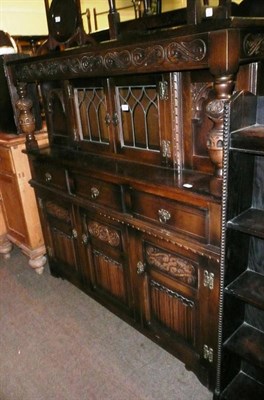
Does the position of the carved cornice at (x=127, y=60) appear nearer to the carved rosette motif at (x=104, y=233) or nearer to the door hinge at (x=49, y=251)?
the carved rosette motif at (x=104, y=233)

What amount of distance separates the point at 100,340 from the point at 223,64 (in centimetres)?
174

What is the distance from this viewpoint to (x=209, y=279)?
1462mm

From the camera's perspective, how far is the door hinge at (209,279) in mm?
1449

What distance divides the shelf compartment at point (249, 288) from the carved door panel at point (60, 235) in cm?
118

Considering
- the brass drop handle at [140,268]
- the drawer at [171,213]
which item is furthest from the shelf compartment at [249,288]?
the brass drop handle at [140,268]

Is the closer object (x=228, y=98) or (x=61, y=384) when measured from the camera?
(x=228, y=98)

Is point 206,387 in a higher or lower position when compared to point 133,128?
lower

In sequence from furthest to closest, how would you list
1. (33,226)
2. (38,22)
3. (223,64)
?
(38,22) < (33,226) < (223,64)

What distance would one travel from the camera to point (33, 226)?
2752 mm

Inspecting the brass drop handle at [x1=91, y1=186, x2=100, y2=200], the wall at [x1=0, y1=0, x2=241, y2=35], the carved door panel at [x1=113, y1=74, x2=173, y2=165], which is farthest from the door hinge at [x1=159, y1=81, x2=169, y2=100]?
the wall at [x1=0, y1=0, x2=241, y2=35]

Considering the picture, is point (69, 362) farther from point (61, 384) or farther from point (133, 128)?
point (133, 128)

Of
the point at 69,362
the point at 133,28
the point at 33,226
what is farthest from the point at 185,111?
the point at 33,226

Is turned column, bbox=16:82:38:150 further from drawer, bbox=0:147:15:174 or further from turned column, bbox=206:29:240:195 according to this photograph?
turned column, bbox=206:29:240:195

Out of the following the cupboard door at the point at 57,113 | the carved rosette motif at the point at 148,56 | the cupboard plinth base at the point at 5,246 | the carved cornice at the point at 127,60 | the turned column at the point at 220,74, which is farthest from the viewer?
the cupboard plinth base at the point at 5,246
